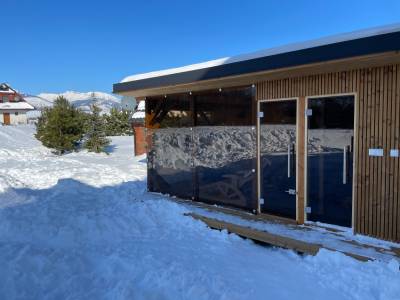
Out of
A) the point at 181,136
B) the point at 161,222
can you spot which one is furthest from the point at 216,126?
the point at 161,222

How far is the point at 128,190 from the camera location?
7926 mm

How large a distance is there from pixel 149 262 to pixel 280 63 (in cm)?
293

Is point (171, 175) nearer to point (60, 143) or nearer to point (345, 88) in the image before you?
point (345, 88)

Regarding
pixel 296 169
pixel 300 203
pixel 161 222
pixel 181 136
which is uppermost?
pixel 181 136

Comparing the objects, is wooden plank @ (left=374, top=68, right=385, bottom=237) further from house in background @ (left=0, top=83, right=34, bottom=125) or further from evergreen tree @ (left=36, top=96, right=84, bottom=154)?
house in background @ (left=0, top=83, right=34, bottom=125)

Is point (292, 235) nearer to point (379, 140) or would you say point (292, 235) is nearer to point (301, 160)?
point (301, 160)

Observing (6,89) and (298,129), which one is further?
(6,89)

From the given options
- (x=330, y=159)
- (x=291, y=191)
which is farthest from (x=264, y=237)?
(x=330, y=159)

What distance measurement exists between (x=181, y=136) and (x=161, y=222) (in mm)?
2059

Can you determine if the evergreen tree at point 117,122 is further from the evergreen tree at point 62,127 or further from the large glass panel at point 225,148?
the large glass panel at point 225,148

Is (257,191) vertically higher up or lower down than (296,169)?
lower down

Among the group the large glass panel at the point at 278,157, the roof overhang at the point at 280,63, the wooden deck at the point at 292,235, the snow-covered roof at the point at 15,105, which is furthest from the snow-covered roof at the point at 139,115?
the snow-covered roof at the point at 15,105

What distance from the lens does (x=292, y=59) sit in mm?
4203

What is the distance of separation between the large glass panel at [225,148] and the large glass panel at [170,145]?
267 mm
